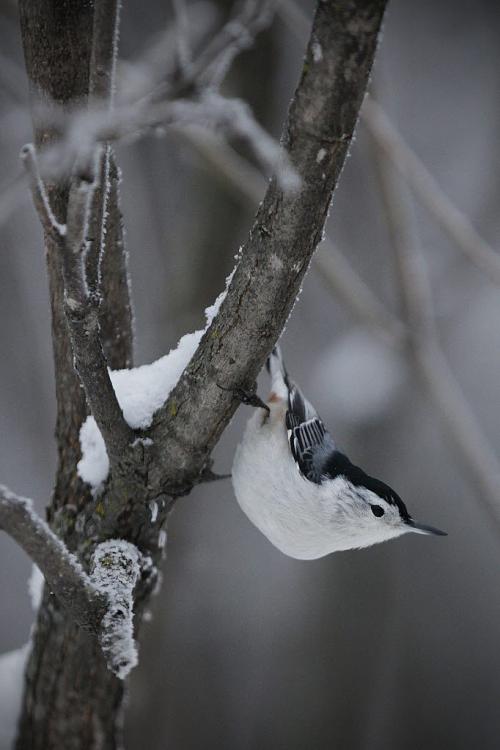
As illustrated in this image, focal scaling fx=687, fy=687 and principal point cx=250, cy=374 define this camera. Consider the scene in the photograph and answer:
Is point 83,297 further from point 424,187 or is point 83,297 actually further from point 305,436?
point 424,187

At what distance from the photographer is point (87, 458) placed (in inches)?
57.3

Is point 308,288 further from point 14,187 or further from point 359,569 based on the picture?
point 14,187

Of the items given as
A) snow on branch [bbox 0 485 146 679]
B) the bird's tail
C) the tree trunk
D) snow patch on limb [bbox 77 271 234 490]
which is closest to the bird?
the bird's tail

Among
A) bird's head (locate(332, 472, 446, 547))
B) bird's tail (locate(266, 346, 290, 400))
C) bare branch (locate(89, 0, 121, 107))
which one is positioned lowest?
bird's head (locate(332, 472, 446, 547))

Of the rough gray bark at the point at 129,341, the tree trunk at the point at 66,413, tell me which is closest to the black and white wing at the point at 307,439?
the rough gray bark at the point at 129,341

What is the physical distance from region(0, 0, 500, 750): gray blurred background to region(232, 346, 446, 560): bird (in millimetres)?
1870

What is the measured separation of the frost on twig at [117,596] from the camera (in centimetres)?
113

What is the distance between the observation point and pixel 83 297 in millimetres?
1026

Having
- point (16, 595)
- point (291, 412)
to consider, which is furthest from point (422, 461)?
point (291, 412)

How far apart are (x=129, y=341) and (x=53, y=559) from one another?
0.56 m

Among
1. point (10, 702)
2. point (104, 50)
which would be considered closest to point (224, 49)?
point (104, 50)

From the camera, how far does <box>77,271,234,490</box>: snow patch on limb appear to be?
1.37m

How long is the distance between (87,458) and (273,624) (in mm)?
3952

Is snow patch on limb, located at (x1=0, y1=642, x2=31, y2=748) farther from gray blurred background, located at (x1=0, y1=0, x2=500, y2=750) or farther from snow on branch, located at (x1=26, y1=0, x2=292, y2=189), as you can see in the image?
gray blurred background, located at (x1=0, y1=0, x2=500, y2=750)
